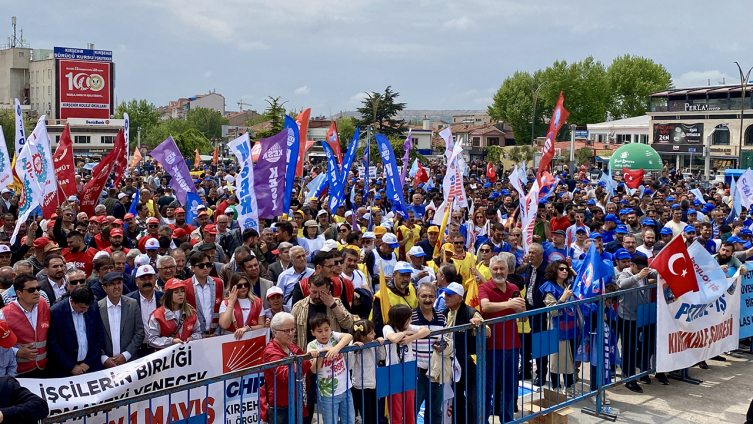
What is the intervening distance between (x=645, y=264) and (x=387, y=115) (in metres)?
64.8

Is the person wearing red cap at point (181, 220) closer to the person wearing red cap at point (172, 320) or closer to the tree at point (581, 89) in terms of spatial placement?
the person wearing red cap at point (172, 320)

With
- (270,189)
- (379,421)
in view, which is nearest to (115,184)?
(270,189)

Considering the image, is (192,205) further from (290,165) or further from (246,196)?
(246,196)

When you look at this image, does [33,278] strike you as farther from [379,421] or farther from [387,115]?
[387,115]

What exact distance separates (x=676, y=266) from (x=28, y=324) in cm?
622

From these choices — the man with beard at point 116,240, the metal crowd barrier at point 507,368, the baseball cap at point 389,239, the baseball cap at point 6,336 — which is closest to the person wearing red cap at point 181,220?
the man with beard at point 116,240

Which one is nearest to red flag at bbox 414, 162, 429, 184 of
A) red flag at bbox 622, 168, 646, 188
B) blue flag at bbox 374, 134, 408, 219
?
red flag at bbox 622, 168, 646, 188

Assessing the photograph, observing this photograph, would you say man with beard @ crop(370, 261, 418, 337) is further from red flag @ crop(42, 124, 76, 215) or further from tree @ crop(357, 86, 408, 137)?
tree @ crop(357, 86, 408, 137)

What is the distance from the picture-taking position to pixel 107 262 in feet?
22.6

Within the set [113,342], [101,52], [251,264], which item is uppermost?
[101,52]

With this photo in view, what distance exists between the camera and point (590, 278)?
727 centimetres

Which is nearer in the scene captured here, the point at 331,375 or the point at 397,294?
the point at 331,375

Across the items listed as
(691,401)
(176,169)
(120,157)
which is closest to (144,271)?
(691,401)

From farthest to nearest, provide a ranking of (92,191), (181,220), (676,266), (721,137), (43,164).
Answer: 1. (721,137)
2. (92,191)
3. (181,220)
4. (43,164)
5. (676,266)
